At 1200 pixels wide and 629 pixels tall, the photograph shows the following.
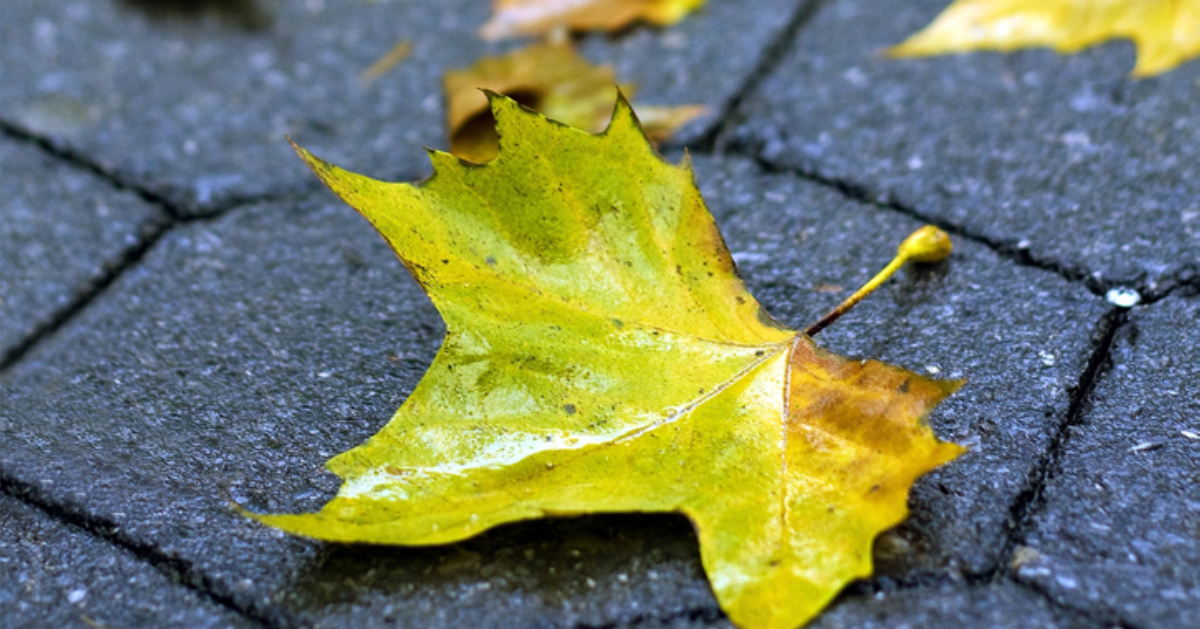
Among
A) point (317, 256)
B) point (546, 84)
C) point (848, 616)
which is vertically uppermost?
point (546, 84)

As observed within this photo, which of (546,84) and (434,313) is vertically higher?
(546,84)

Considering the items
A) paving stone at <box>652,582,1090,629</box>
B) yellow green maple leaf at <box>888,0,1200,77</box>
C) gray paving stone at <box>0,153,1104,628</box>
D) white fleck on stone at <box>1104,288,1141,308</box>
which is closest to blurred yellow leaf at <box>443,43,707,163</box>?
gray paving stone at <box>0,153,1104,628</box>

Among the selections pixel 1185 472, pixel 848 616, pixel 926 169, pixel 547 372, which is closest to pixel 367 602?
pixel 547 372

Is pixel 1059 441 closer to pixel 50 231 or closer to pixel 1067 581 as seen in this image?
pixel 1067 581

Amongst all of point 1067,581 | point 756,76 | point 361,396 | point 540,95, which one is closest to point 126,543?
point 361,396

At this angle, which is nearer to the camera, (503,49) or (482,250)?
(482,250)

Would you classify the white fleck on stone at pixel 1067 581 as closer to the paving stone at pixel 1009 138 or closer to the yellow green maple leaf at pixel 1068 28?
the paving stone at pixel 1009 138

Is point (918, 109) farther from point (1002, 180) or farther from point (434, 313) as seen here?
point (434, 313)

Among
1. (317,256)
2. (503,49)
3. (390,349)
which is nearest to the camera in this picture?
(390,349)

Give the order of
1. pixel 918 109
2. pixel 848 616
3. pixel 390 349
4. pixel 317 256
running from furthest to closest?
pixel 918 109 → pixel 317 256 → pixel 390 349 → pixel 848 616
